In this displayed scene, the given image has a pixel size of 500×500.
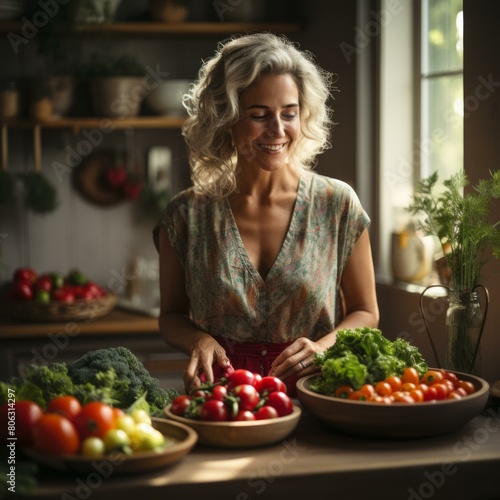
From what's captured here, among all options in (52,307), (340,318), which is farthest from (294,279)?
(52,307)

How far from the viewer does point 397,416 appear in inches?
64.2

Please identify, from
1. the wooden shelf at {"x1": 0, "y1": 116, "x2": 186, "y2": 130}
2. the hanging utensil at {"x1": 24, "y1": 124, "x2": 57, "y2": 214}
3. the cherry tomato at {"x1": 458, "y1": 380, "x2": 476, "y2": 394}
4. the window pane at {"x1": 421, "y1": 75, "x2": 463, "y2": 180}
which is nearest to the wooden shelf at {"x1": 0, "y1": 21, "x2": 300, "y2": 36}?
the wooden shelf at {"x1": 0, "y1": 116, "x2": 186, "y2": 130}

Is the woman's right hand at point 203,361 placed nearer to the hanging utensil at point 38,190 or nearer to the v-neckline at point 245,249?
the v-neckline at point 245,249

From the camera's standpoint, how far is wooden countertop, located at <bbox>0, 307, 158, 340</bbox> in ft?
12.4

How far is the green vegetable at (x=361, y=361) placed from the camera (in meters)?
1.75

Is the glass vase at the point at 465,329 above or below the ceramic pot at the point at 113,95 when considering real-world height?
below

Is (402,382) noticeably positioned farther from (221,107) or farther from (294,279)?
(221,107)

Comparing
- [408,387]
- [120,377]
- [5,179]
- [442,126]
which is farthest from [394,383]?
[5,179]

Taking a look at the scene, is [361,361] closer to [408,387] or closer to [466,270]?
[408,387]

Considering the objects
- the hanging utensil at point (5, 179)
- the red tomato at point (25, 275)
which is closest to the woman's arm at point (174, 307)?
the red tomato at point (25, 275)

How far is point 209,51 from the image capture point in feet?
14.5

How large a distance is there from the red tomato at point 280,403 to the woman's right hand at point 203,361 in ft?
1.01

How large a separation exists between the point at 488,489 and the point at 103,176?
3.21 meters

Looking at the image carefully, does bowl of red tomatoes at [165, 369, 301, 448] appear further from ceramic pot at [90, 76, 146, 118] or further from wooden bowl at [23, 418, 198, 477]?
ceramic pot at [90, 76, 146, 118]
